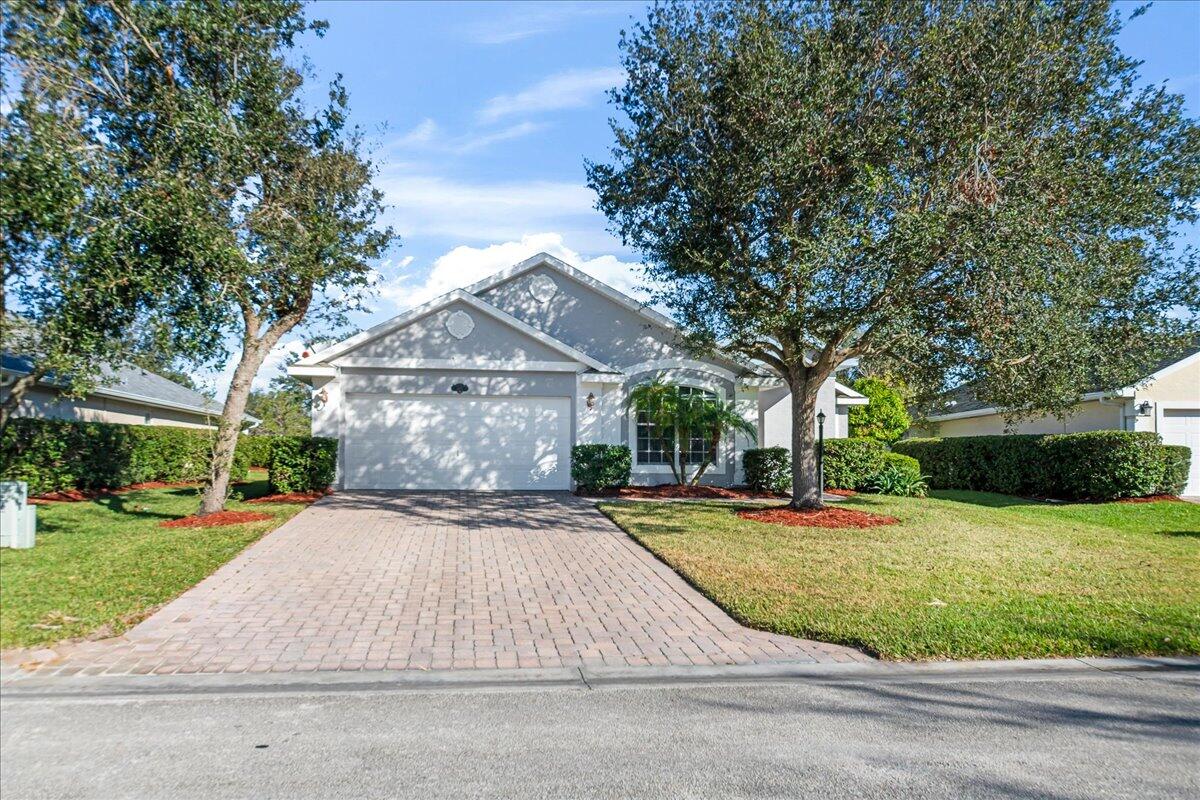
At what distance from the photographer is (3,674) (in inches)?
220

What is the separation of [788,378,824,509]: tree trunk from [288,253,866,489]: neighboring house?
14.9 feet

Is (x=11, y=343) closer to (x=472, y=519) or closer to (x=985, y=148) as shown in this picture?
(x=472, y=519)

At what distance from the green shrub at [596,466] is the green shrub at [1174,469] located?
11.2 meters

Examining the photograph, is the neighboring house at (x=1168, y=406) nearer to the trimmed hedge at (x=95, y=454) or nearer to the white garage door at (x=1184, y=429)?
the white garage door at (x=1184, y=429)

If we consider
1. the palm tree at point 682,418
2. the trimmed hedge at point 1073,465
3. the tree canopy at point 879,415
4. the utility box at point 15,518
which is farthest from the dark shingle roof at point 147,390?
the tree canopy at point 879,415

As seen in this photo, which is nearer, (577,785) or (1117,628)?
(577,785)

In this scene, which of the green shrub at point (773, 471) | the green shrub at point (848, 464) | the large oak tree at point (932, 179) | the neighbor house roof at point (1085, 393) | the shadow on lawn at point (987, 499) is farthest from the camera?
the green shrub at point (848, 464)

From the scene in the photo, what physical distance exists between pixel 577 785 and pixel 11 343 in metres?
10.0

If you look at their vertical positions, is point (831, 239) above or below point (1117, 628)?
above

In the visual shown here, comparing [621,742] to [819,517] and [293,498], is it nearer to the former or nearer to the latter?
[819,517]

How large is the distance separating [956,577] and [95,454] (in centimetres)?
1712

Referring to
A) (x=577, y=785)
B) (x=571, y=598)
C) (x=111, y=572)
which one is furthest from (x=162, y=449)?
(x=577, y=785)

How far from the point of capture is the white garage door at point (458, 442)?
18.2m

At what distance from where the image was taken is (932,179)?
38.2 feet
